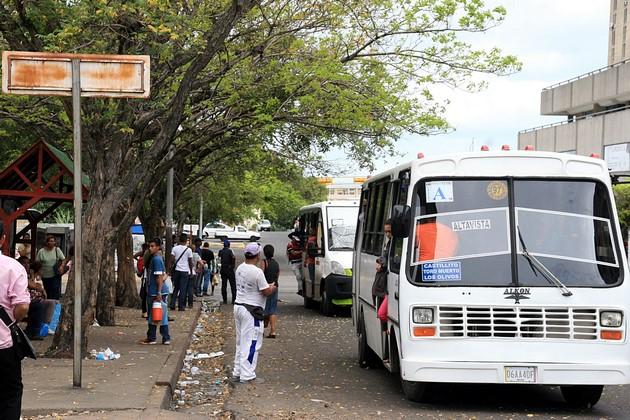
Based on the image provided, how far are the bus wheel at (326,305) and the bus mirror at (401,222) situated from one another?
12.3m

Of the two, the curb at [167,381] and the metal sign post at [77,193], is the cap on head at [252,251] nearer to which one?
the curb at [167,381]

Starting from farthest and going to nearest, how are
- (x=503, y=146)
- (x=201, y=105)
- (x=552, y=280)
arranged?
(x=201, y=105)
(x=503, y=146)
(x=552, y=280)

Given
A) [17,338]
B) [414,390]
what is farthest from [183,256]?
[17,338]

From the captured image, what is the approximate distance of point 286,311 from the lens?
24406 mm

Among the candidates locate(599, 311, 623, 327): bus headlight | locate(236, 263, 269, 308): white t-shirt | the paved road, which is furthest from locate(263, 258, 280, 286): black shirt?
locate(599, 311, 623, 327): bus headlight

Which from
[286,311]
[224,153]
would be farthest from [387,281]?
[224,153]

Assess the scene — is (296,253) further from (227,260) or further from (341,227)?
(341,227)

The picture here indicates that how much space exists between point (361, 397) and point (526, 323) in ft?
7.36

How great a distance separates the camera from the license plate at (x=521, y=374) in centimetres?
938

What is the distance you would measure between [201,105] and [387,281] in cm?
746

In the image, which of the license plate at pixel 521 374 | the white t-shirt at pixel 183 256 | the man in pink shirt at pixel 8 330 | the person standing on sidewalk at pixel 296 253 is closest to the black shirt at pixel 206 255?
the person standing on sidewalk at pixel 296 253

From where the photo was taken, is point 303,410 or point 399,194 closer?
point 303,410

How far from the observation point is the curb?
974 centimetres

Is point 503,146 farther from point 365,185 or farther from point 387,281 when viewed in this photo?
point 365,185
